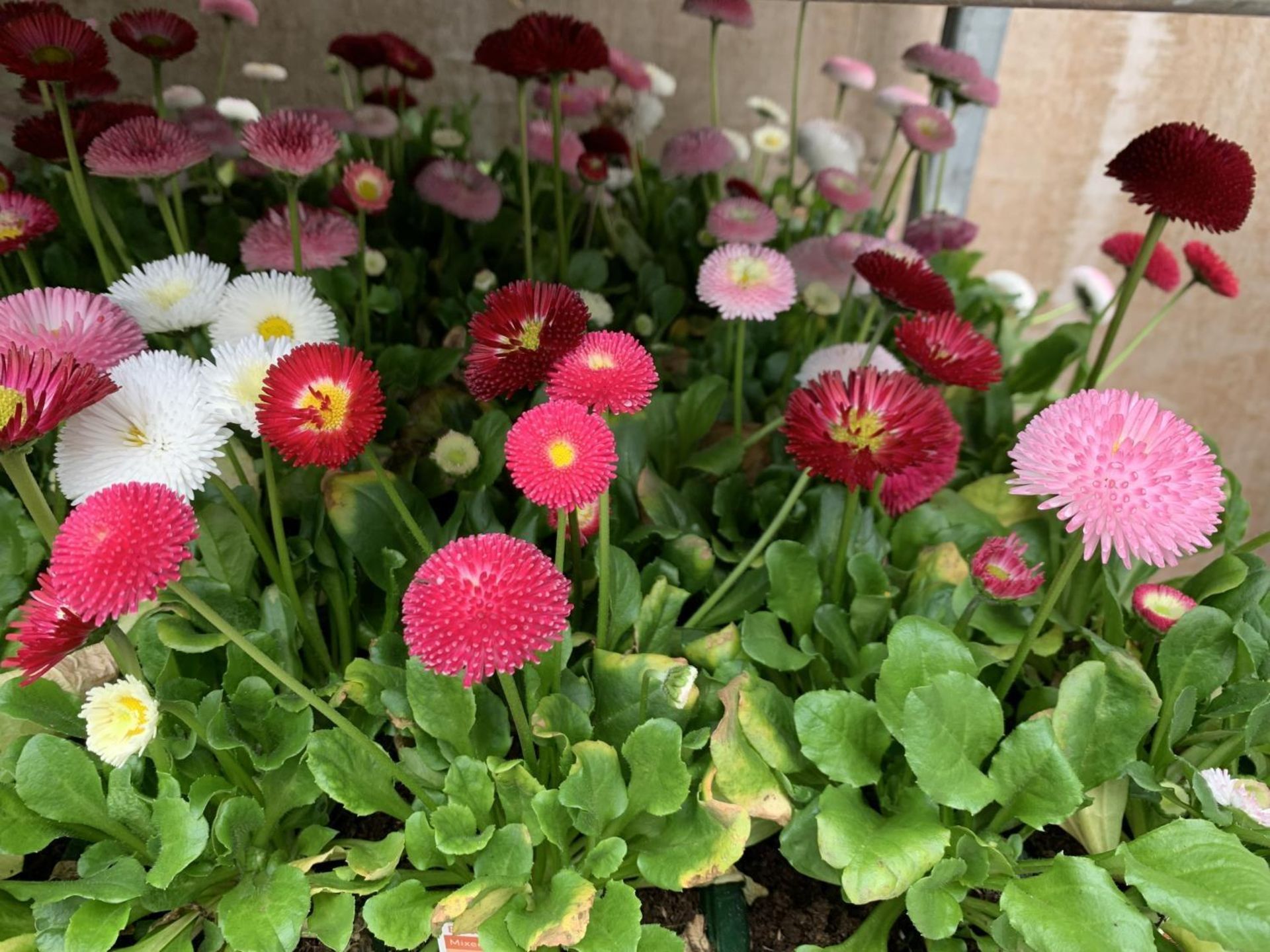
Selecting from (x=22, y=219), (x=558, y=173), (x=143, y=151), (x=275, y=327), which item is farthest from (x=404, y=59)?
(x=275, y=327)

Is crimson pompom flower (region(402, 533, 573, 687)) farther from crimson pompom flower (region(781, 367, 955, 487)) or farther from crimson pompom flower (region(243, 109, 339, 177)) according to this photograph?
crimson pompom flower (region(243, 109, 339, 177))

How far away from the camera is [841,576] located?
100 cm

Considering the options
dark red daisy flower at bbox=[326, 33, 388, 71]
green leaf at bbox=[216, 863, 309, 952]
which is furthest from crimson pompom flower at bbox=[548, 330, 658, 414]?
dark red daisy flower at bbox=[326, 33, 388, 71]

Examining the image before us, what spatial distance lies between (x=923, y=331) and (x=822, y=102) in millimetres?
2132

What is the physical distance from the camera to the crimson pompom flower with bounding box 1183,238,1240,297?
50.1 inches

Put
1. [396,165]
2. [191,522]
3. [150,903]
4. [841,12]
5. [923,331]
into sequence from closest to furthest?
[191,522]
[150,903]
[923,331]
[396,165]
[841,12]

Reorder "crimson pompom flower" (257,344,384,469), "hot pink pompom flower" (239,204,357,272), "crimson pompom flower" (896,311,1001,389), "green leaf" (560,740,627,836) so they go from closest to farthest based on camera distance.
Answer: "crimson pompom flower" (257,344,384,469) → "green leaf" (560,740,627,836) → "crimson pompom flower" (896,311,1001,389) → "hot pink pompom flower" (239,204,357,272)

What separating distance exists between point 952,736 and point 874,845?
0.41 ft

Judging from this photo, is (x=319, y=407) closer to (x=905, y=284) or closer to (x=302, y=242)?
(x=302, y=242)

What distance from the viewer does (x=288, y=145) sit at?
935mm

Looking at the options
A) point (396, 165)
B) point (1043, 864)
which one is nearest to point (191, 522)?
point (1043, 864)

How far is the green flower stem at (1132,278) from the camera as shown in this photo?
98 centimetres

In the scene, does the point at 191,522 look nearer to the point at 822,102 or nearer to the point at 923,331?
the point at 923,331

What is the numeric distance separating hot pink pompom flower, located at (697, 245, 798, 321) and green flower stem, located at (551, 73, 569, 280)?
0.37 meters
